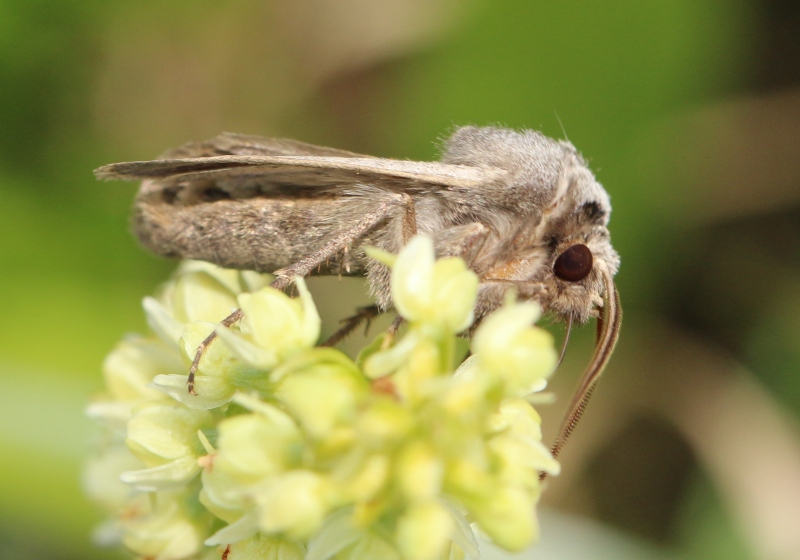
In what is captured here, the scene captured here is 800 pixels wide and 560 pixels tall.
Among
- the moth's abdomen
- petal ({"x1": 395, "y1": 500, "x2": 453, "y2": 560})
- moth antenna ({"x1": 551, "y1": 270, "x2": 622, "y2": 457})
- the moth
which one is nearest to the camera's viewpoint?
→ petal ({"x1": 395, "y1": 500, "x2": 453, "y2": 560})

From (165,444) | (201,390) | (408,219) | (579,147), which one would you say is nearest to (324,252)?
(408,219)

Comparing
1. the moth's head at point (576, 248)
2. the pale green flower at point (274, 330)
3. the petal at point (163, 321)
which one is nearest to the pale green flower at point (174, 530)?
the petal at point (163, 321)

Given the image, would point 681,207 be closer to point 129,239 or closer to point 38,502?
point 129,239

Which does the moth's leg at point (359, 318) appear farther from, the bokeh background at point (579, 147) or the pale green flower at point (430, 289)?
the bokeh background at point (579, 147)

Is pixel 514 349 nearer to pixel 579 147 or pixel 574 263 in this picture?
pixel 574 263

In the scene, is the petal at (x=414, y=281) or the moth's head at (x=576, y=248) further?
the moth's head at (x=576, y=248)

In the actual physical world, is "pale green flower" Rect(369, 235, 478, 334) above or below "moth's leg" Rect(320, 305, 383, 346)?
above

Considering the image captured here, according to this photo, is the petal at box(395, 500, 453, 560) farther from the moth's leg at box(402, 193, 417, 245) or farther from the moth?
the moth's leg at box(402, 193, 417, 245)

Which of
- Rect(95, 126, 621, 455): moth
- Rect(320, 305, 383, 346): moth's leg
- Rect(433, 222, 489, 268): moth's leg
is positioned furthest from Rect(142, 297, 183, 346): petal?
Rect(433, 222, 489, 268): moth's leg

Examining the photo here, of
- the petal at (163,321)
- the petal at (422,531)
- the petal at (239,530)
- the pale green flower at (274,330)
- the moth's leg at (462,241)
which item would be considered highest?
the moth's leg at (462,241)
